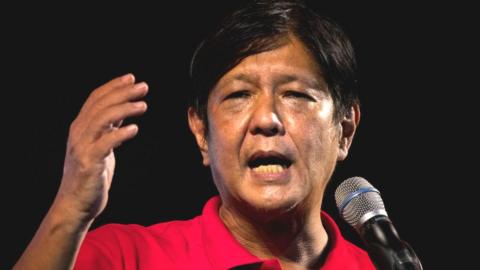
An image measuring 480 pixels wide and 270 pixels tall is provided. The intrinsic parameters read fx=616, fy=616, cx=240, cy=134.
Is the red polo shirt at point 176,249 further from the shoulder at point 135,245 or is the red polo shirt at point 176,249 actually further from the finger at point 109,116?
the finger at point 109,116

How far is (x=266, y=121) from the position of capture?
86.7 inches

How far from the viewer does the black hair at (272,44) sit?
2416mm

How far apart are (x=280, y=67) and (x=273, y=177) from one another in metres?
0.43

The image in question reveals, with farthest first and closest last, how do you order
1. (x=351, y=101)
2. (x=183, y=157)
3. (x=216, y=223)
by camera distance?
1. (x=183, y=157)
2. (x=351, y=101)
3. (x=216, y=223)

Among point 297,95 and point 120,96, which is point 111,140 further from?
point 297,95

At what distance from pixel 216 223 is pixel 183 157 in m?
0.90

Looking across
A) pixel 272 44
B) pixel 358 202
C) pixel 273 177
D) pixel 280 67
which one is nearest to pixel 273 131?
pixel 273 177

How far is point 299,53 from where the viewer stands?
95.1 inches

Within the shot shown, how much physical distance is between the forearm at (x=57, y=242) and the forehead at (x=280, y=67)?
92cm

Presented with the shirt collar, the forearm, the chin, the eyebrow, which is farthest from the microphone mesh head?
the forearm

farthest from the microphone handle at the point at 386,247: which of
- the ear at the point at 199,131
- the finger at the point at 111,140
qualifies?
the ear at the point at 199,131

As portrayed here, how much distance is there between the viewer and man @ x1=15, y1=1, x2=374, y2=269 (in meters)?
2.23

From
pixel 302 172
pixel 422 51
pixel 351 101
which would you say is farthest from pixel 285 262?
pixel 422 51

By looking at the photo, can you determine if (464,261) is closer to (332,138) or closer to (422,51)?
(422,51)
